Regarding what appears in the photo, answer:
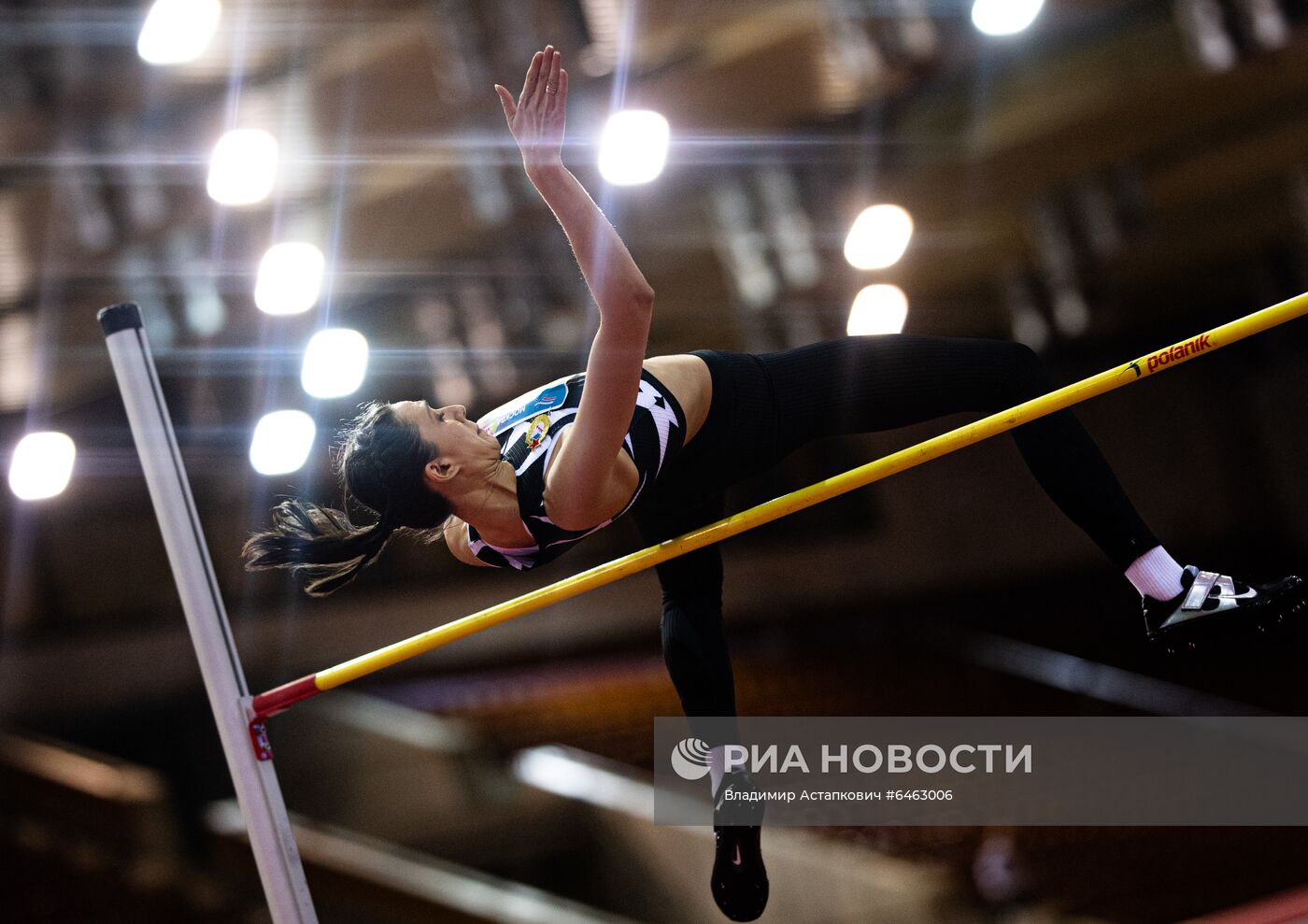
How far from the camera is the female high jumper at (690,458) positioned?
1.70 metres

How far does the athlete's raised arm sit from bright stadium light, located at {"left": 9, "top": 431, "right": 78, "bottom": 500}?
15.4ft

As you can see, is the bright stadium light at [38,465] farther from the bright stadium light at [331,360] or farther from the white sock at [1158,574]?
the white sock at [1158,574]

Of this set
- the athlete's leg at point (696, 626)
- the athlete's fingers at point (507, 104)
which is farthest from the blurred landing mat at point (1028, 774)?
the athlete's fingers at point (507, 104)

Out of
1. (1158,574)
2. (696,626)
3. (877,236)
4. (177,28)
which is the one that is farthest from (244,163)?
(877,236)

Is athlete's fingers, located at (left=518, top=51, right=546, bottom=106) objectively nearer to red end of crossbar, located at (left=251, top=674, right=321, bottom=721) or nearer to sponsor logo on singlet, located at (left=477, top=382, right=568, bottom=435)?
sponsor logo on singlet, located at (left=477, top=382, right=568, bottom=435)

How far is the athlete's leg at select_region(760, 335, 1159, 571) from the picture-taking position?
1.74 meters

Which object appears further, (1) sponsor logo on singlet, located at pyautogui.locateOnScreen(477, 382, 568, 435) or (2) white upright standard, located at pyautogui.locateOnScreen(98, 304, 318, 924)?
(2) white upright standard, located at pyautogui.locateOnScreen(98, 304, 318, 924)

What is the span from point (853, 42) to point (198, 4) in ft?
6.62

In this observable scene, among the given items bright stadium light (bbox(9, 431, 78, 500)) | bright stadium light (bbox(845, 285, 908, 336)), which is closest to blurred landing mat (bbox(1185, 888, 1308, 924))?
bright stadium light (bbox(845, 285, 908, 336))

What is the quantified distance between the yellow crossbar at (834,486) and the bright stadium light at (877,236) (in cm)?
371

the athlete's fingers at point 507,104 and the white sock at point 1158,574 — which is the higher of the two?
the athlete's fingers at point 507,104

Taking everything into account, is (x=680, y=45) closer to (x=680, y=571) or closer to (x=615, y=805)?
(x=680, y=571)

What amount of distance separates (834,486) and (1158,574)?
0.48 m

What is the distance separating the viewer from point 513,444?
5.76 ft
